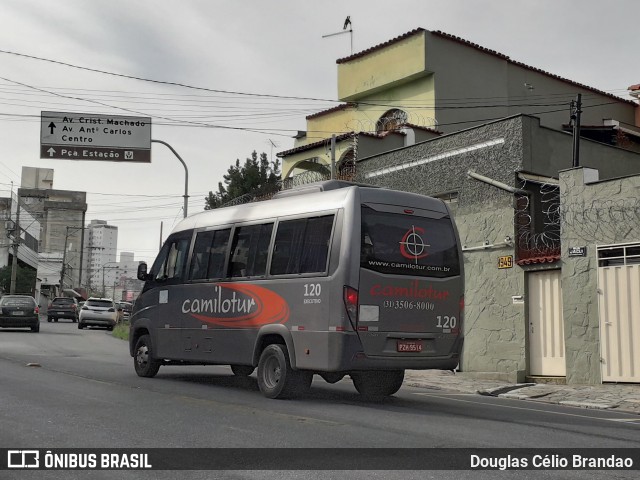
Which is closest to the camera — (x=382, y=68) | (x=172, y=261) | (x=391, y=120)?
(x=172, y=261)

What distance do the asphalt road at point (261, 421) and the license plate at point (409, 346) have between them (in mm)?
825

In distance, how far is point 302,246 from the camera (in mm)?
11227

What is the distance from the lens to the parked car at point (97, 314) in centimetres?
3872

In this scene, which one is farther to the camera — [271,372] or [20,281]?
[20,281]

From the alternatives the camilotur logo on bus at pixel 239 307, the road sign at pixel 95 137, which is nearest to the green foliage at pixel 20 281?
the road sign at pixel 95 137

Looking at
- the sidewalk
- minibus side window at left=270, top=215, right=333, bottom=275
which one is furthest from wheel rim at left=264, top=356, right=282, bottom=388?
the sidewalk

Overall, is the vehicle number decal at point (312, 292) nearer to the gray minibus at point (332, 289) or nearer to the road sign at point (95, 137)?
the gray minibus at point (332, 289)

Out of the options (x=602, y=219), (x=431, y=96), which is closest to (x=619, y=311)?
(x=602, y=219)

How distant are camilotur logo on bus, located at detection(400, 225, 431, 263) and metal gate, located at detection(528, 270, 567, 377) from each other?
6.93 meters

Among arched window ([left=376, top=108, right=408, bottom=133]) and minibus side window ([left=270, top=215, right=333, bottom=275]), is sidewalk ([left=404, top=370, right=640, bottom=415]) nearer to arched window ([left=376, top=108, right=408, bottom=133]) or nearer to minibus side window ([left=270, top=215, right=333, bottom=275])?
minibus side window ([left=270, top=215, right=333, bottom=275])

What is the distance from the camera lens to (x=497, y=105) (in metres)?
30.2

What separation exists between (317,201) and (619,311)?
24.9 feet

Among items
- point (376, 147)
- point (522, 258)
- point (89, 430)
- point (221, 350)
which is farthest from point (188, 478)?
point (376, 147)

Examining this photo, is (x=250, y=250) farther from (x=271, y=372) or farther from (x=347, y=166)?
(x=347, y=166)
